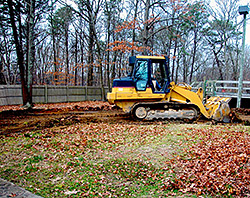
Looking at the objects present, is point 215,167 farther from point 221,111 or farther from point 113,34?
point 113,34

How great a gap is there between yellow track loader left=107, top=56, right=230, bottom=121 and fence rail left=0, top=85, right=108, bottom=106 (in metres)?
11.7

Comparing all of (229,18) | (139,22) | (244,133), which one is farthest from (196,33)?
(244,133)

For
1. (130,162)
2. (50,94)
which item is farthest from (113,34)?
(130,162)

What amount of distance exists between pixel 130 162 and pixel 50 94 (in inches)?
695

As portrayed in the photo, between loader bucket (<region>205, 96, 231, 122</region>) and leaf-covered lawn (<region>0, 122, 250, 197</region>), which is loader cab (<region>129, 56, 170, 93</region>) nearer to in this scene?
loader bucket (<region>205, 96, 231, 122</region>)

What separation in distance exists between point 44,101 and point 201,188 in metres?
18.9

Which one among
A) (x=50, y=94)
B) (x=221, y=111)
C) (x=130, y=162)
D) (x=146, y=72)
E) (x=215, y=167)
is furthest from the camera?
(x=50, y=94)

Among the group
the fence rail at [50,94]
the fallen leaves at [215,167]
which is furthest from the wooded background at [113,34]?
the fallen leaves at [215,167]

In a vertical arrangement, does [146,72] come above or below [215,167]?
above

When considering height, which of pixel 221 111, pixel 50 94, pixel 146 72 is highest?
pixel 146 72

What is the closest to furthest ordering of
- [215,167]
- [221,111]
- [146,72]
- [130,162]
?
[215,167]
[130,162]
[221,111]
[146,72]

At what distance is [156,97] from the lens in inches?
427

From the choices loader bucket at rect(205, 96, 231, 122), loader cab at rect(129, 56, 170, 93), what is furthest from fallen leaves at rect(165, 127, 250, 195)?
loader cab at rect(129, 56, 170, 93)

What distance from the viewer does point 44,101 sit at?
69.8ft
